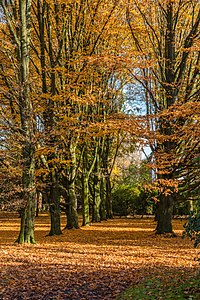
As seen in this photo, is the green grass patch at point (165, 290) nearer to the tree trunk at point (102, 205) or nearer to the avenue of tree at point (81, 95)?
the avenue of tree at point (81, 95)

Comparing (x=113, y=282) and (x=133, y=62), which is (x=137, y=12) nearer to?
(x=133, y=62)

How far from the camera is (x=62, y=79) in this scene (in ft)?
58.3

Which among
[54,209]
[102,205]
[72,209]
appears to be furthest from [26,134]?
[102,205]

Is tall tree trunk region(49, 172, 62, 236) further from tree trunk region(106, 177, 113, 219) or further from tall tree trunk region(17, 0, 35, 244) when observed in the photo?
tree trunk region(106, 177, 113, 219)

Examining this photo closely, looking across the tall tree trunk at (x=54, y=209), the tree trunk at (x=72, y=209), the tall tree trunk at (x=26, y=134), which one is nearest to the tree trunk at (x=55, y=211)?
the tall tree trunk at (x=54, y=209)

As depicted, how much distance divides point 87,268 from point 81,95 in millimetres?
9110

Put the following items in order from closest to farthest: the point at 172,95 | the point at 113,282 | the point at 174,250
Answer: the point at 113,282
the point at 174,250
the point at 172,95

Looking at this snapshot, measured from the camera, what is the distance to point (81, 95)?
53.7 ft

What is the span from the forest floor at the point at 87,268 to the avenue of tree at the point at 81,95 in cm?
244

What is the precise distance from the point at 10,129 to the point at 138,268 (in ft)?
23.1

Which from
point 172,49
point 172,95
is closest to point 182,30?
point 172,49

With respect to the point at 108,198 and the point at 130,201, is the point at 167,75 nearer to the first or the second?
the point at 108,198

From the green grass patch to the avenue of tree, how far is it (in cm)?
694

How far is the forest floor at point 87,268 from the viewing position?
688 centimetres
